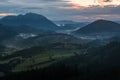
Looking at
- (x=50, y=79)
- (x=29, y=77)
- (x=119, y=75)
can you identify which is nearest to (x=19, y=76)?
(x=29, y=77)

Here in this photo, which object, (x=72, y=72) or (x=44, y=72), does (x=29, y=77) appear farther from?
(x=72, y=72)

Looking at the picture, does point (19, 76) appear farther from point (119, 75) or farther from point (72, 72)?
point (119, 75)

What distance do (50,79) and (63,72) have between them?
1181 centimetres

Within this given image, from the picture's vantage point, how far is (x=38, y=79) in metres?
169

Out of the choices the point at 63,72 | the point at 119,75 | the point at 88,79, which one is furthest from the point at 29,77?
the point at 119,75

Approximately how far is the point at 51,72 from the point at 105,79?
3575cm

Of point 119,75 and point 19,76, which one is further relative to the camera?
point 19,76

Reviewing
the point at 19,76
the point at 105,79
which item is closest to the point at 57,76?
the point at 19,76

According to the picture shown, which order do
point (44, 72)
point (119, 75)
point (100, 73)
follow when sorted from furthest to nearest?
point (44, 72)
point (100, 73)
point (119, 75)

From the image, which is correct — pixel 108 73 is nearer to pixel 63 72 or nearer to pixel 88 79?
pixel 88 79

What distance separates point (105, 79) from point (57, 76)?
3143cm

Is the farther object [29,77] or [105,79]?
[29,77]

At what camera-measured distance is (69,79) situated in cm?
16850

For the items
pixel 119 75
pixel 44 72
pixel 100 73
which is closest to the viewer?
pixel 119 75
